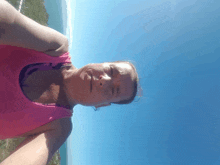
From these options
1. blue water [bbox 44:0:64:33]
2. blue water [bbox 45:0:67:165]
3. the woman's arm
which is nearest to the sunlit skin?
the woman's arm

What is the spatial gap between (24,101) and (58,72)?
0.35m

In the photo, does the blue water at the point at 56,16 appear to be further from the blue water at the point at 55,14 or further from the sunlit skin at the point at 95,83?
the sunlit skin at the point at 95,83

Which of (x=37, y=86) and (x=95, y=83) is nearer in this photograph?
(x=37, y=86)

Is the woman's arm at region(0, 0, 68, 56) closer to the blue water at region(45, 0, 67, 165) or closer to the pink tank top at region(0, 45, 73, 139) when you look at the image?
the pink tank top at region(0, 45, 73, 139)

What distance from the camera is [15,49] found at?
3.04 feet

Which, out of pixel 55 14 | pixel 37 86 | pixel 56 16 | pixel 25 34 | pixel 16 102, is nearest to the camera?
pixel 25 34

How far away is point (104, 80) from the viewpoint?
1.21 metres

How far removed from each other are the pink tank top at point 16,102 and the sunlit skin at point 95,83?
10.8 inches

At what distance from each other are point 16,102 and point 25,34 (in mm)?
426

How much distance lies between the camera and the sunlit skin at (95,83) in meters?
1.19

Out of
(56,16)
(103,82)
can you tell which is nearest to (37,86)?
(103,82)

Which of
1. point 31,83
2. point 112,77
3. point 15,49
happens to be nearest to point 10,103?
point 31,83

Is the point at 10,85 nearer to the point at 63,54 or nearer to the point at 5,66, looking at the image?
the point at 5,66

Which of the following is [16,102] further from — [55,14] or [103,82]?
[55,14]
